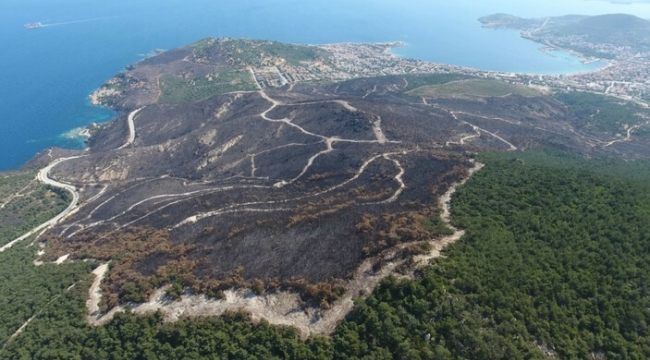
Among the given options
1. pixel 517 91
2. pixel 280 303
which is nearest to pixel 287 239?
pixel 280 303

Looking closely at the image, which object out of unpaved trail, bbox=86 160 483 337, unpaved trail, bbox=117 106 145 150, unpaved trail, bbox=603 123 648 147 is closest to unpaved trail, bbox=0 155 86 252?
unpaved trail, bbox=117 106 145 150

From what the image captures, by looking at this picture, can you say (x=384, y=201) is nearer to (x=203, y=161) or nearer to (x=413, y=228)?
(x=413, y=228)

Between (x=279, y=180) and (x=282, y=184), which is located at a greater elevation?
(x=282, y=184)

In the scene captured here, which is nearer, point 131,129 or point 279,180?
point 279,180

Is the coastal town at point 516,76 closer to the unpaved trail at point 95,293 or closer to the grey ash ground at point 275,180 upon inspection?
the grey ash ground at point 275,180

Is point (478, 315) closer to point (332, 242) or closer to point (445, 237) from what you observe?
point (445, 237)

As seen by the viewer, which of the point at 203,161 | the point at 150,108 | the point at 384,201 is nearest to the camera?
the point at 384,201

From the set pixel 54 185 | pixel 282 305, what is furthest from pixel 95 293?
pixel 54 185

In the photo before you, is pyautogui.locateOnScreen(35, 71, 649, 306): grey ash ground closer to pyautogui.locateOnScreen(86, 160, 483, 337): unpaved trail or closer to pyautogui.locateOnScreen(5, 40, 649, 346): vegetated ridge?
pyautogui.locateOnScreen(5, 40, 649, 346): vegetated ridge
